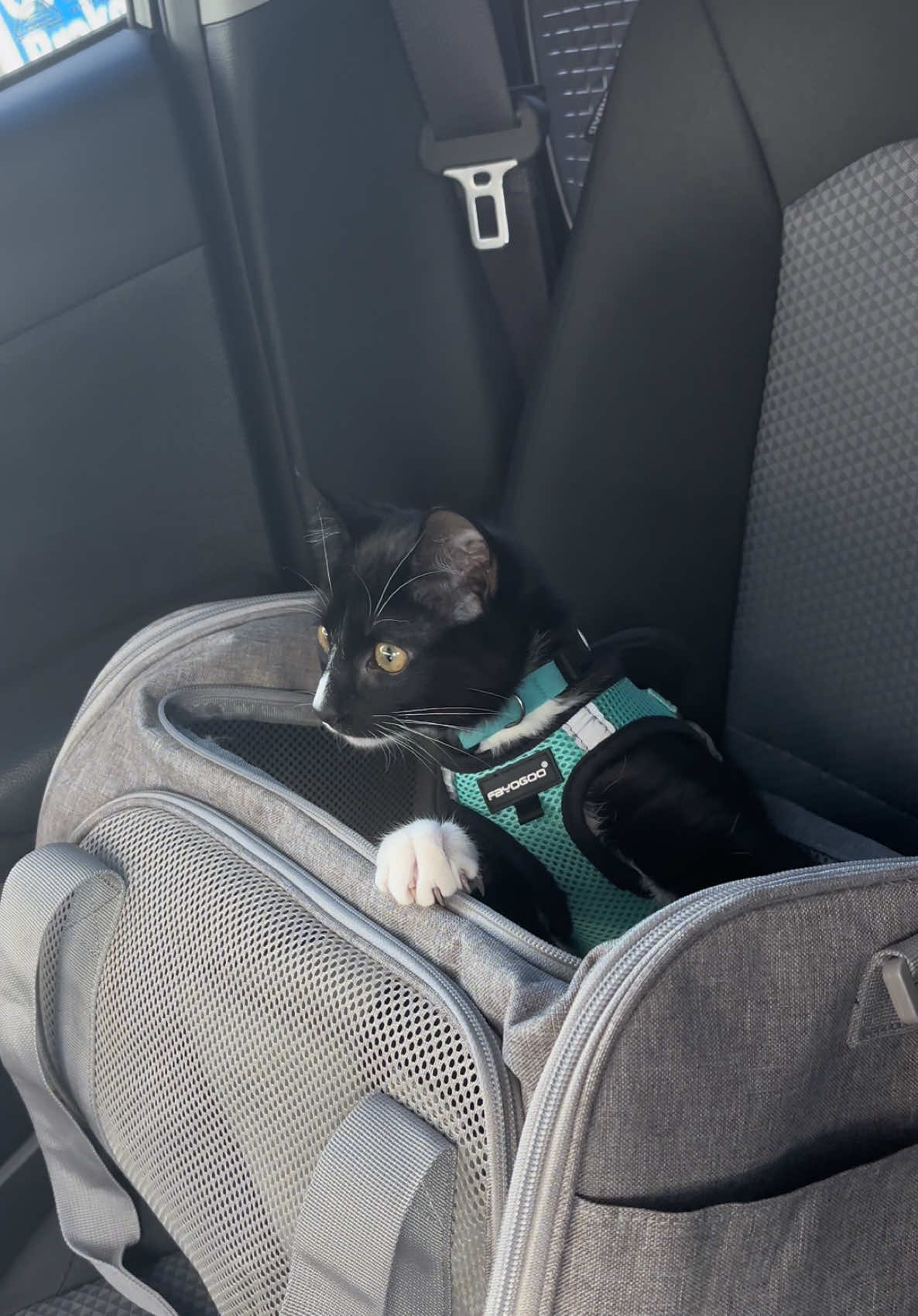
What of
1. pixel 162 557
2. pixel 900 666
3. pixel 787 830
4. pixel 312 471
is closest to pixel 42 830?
pixel 162 557

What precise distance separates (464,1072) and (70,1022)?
16.1 inches

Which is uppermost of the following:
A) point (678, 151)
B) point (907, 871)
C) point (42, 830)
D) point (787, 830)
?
point (678, 151)

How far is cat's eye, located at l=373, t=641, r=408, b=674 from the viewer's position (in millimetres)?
896

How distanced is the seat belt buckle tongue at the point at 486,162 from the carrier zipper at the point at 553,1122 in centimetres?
85

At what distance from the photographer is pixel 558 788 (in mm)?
862

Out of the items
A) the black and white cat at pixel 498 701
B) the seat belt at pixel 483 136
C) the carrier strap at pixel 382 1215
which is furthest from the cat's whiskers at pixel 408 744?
the seat belt at pixel 483 136

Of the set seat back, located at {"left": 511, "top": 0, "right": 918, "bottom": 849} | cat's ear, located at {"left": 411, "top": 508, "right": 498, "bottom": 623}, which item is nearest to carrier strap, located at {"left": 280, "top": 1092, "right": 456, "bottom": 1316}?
cat's ear, located at {"left": 411, "top": 508, "right": 498, "bottom": 623}

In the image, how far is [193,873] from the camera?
2.56 feet

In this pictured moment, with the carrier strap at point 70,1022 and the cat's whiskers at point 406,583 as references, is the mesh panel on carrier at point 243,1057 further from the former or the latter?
the cat's whiskers at point 406,583

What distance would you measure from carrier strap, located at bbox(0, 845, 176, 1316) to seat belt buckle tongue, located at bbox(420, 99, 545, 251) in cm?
73

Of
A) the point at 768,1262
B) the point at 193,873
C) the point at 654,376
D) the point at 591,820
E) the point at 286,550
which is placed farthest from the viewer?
the point at 286,550

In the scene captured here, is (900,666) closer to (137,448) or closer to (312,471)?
(312,471)

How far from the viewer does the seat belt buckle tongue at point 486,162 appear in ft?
3.74

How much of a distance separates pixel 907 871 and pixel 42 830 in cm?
70
